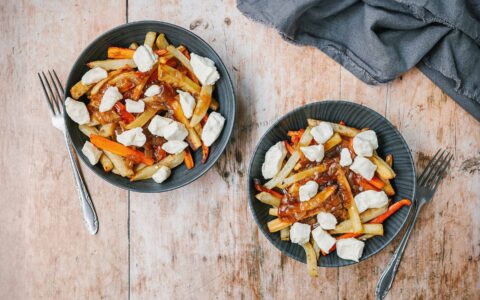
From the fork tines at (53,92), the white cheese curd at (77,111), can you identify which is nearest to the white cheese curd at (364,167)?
the white cheese curd at (77,111)

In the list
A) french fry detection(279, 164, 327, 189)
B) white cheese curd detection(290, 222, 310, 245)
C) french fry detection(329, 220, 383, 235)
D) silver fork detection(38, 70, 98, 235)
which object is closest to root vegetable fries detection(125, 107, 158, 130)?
silver fork detection(38, 70, 98, 235)

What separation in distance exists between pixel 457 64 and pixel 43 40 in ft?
5.66

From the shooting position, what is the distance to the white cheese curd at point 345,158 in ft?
6.47

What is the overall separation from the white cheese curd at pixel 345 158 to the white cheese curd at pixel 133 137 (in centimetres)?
76

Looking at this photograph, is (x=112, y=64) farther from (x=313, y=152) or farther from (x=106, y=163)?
(x=313, y=152)

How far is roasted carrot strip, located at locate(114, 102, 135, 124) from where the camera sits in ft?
6.55

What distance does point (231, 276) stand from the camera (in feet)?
7.37

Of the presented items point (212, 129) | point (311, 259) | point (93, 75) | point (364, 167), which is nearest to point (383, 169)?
point (364, 167)

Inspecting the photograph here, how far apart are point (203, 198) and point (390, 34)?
1031 mm

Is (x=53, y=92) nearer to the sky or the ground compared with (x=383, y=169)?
nearer to the ground

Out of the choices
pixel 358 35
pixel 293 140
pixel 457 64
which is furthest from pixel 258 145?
pixel 457 64

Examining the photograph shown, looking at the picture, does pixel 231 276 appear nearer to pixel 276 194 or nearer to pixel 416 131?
pixel 276 194

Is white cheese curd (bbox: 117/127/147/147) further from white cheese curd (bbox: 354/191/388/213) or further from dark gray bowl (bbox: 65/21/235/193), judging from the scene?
white cheese curd (bbox: 354/191/388/213)

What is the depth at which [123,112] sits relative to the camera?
2.00 metres
